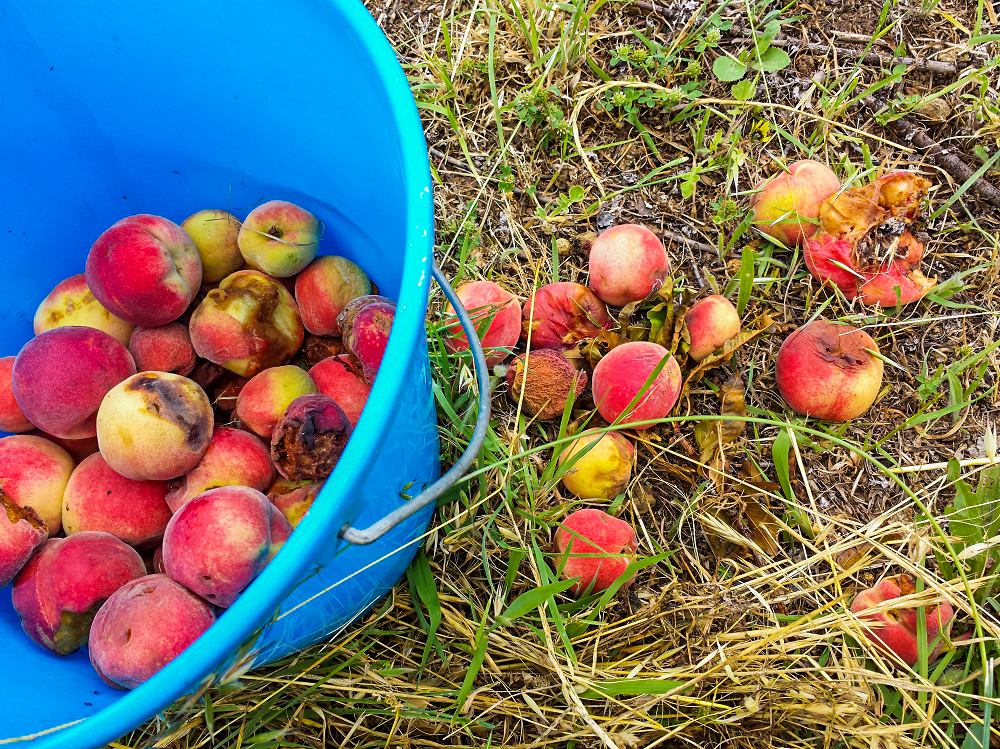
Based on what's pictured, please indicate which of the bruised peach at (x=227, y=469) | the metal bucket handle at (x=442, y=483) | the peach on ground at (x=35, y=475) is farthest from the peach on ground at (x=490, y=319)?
the peach on ground at (x=35, y=475)

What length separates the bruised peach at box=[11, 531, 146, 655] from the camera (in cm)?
115

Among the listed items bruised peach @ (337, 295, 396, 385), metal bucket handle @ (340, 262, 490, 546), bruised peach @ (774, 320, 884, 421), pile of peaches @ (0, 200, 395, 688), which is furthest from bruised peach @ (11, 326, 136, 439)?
bruised peach @ (774, 320, 884, 421)

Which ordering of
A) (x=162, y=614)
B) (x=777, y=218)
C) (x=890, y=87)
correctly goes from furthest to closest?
1. (x=890, y=87)
2. (x=777, y=218)
3. (x=162, y=614)

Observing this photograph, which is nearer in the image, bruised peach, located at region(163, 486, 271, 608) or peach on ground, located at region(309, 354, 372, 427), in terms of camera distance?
→ bruised peach, located at region(163, 486, 271, 608)

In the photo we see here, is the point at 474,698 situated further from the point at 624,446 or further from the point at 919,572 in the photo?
the point at 919,572

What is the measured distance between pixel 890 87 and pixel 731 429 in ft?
3.95

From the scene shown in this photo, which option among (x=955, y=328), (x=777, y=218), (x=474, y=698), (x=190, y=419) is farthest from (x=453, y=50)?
(x=474, y=698)

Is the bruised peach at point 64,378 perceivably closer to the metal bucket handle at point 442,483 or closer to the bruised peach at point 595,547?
the metal bucket handle at point 442,483

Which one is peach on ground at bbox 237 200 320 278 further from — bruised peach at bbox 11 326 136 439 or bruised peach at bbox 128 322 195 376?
bruised peach at bbox 11 326 136 439

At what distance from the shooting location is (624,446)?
1.56 metres

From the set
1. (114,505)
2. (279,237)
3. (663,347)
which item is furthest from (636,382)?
(114,505)

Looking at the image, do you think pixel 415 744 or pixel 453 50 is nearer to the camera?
pixel 415 744

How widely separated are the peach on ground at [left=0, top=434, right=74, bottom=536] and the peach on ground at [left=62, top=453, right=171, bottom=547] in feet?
0.09

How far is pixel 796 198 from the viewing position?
5.68 feet
